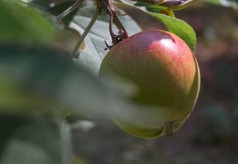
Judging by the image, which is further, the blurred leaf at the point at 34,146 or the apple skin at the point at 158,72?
the apple skin at the point at 158,72

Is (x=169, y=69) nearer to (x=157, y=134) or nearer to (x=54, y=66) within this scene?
(x=157, y=134)

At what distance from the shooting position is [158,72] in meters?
0.73

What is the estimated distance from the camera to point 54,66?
0.67 ft

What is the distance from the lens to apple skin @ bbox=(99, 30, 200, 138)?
2.35 feet

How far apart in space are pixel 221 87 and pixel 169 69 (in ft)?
18.7

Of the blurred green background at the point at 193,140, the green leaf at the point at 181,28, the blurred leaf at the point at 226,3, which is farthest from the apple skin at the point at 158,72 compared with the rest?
the blurred green background at the point at 193,140

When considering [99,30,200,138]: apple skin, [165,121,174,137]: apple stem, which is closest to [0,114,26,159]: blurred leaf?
[99,30,200,138]: apple skin

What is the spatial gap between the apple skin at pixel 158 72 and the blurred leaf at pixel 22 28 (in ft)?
1.42

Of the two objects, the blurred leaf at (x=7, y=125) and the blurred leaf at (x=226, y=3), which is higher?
the blurred leaf at (x=7, y=125)

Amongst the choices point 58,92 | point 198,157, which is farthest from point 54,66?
point 198,157

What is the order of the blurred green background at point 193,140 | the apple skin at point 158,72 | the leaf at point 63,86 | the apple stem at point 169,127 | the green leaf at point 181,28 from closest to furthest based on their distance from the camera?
1. the leaf at point 63,86
2. the apple skin at point 158,72
3. the apple stem at point 169,127
4. the green leaf at point 181,28
5. the blurred green background at point 193,140

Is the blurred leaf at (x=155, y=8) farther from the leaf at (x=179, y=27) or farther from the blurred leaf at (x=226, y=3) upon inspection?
the blurred leaf at (x=226, y=3)

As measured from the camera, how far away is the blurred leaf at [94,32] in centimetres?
100

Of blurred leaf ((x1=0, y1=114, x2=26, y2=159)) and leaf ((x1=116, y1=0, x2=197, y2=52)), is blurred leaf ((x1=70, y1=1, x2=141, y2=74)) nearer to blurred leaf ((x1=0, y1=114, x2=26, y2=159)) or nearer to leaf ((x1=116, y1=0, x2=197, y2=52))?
leaf ((x1=116, y1=0, x2=197, y2=52))
